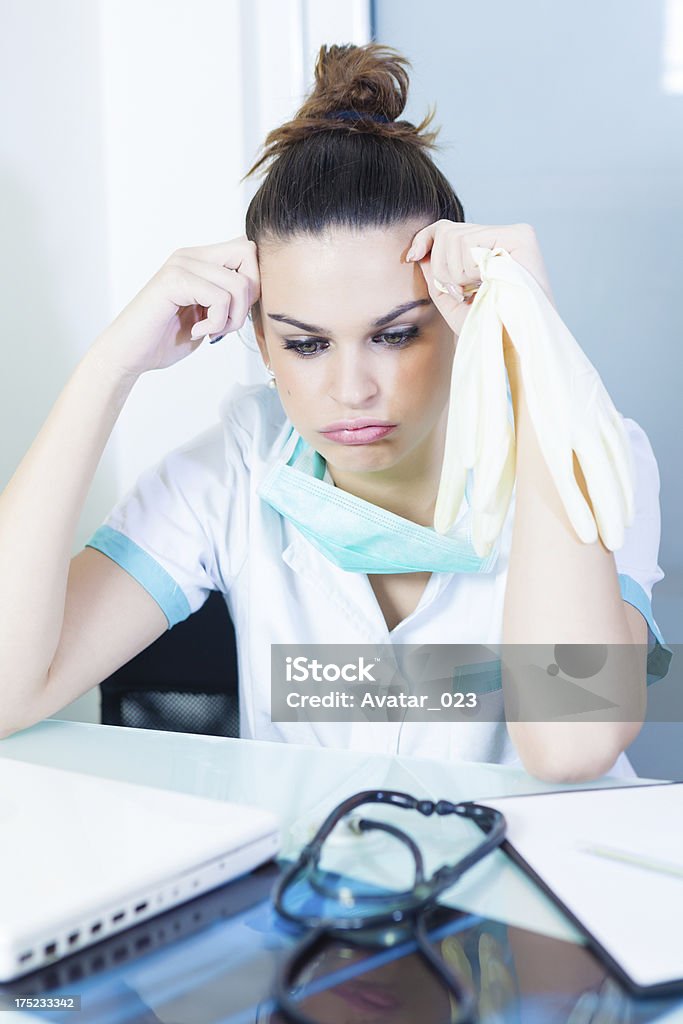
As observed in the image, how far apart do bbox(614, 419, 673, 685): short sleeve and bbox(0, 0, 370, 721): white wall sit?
90cm

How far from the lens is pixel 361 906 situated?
0.50 m

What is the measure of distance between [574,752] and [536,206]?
111 centimetres

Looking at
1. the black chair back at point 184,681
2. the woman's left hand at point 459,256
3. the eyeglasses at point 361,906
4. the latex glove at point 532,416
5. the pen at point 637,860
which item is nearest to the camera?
the eyeglasses at point 361,906

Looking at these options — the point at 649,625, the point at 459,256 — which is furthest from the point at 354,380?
the point at 649,625

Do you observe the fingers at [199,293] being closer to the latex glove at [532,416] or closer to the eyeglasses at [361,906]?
the latex glove at [532,416]

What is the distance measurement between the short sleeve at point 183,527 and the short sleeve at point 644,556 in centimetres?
41

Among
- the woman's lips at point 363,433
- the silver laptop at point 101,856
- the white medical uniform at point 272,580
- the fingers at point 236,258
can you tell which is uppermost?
the fingers at point 236,258

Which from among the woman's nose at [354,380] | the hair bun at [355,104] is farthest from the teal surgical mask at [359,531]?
the hair bun at [355,104]

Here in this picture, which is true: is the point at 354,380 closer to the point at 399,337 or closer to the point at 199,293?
the point at 399,337

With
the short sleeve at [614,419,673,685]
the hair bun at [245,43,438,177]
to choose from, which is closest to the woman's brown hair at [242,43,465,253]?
the hair bun at [245,43,438,177]

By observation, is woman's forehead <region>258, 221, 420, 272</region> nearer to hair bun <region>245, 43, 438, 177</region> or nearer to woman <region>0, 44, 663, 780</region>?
woman <region>0, 44, 663, 780</region>

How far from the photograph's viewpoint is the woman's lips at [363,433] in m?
1.03

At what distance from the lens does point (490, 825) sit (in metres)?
0.59

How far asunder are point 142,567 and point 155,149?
94cm
